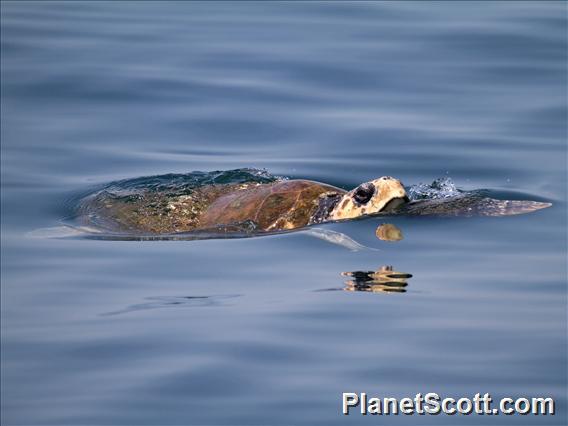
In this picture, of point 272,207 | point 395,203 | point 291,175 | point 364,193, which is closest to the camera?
point 364,193

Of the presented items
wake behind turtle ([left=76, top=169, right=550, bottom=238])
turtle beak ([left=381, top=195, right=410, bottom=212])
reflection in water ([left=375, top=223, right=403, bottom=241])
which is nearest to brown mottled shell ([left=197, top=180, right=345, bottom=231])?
wake behind turtle ([left=76, top=169, right=550, bottom=238])

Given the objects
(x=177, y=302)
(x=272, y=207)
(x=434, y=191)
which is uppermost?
(x=434, y=191)

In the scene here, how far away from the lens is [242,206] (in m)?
10.7

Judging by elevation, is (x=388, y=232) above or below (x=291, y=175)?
below

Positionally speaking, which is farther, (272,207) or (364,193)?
(272,207)

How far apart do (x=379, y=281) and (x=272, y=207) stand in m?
2.40

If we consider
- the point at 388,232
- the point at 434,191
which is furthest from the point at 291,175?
the point at 388,232

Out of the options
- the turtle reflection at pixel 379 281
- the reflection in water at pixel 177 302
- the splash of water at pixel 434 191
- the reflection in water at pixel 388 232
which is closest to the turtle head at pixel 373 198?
the reflection in water at pixel 388 232

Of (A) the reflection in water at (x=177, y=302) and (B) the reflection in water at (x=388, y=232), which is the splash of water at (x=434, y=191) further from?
(A) the reflection in water at (x=177, y=302)

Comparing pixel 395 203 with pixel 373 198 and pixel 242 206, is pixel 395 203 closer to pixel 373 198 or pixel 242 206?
pixel 373 198

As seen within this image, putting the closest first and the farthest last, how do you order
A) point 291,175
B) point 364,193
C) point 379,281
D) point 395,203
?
point 379,281 → point 364,193 → point 395,203 → point 291,175

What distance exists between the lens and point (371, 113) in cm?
1509

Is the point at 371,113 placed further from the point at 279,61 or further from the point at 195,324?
the point at 195,324

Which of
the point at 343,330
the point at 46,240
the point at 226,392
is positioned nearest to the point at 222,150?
the point at 46,240
